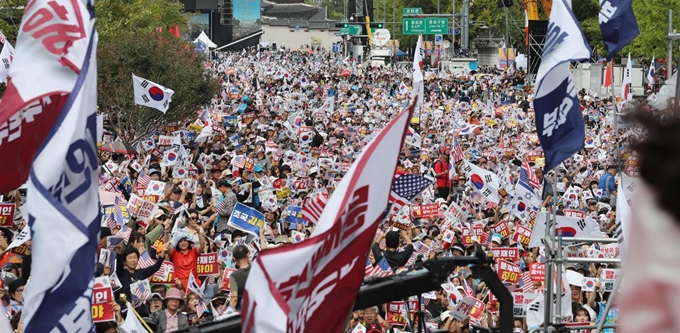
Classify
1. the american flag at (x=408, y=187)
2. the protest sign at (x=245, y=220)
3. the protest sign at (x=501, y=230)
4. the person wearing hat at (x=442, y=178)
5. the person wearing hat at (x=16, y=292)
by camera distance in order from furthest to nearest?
the person wearing hat at (x=442, y=178), the protest sign at (x=501, y=230), the protest sign at (x=245, y=220), the american flag at (x=408, y=187), the person wearing hat at (x=16, y=292)

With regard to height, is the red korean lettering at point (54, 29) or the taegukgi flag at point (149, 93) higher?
the red korean lettering at point (54, 29)

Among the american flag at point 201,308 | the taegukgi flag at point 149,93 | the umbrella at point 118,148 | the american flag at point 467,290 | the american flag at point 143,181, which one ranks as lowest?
the umbrella at point 118,148

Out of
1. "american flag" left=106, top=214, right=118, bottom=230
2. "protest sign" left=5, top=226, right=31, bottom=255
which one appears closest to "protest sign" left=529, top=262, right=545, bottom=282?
"american flag" left=106, top=214, right=118, bottom=230

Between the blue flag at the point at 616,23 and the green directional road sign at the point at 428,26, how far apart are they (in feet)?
195

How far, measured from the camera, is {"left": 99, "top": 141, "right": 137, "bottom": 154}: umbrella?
2249 cm

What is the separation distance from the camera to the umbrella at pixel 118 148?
22.5 meters

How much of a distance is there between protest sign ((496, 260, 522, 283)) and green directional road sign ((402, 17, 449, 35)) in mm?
60135

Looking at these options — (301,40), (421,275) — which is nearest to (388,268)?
(421,275)

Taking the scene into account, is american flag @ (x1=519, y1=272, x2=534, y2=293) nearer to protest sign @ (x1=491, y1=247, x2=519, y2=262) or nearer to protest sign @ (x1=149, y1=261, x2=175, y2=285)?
protest sign @ (x1=491, y1=247, x2=519, y2=262)

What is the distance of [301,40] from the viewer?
144250mm

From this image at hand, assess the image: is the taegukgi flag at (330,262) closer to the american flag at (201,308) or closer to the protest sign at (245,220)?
the american flag at (201,308)

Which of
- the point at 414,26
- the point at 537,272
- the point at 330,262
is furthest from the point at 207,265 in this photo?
the point at 414,26

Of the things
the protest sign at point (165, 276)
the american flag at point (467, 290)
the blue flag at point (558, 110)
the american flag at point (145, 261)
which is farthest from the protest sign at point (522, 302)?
the american flag at point (145, 261)

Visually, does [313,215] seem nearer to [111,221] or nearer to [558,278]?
[558,278]
